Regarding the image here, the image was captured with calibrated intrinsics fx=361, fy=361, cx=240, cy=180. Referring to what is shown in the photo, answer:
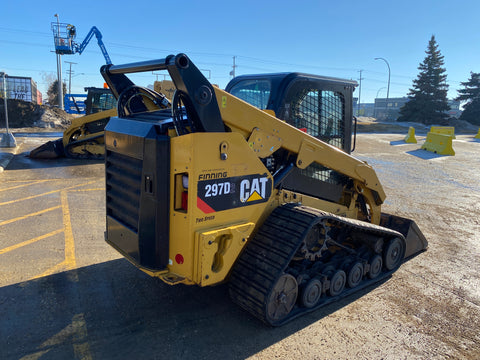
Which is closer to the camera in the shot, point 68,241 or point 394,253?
point 394,253

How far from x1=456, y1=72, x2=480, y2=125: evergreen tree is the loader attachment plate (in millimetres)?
52949

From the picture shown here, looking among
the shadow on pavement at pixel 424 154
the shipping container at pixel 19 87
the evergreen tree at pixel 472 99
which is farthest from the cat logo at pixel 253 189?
the evergreen tree at pixel 472 99

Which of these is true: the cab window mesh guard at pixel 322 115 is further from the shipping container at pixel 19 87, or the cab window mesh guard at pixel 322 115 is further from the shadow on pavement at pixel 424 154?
the shipping container at pixel 19 87

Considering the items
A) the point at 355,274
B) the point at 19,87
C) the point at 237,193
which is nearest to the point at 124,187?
the point at 237,193

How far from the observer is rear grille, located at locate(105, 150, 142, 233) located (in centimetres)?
334

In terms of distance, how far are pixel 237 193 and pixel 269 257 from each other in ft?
2.29

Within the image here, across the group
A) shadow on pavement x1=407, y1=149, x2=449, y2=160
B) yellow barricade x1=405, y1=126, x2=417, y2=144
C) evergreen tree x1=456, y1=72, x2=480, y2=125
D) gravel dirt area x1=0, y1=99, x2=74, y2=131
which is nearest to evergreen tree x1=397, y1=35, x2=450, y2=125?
evergreen tree x1=456, y1=72, x2=480, y2=125

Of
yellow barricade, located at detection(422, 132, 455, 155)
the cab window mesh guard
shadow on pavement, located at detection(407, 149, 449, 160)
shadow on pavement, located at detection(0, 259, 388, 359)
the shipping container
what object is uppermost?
the shipping container

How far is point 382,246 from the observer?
4.80m

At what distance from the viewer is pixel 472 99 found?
5053cm

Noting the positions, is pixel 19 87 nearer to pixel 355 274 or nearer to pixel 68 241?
pixel 68 241

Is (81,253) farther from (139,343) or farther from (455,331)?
(455,331)

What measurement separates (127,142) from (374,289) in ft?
11.2

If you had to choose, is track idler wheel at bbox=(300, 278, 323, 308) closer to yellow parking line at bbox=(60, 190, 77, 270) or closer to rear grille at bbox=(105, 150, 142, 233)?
rear grille at bbox=(105, 150, 142, 233)
